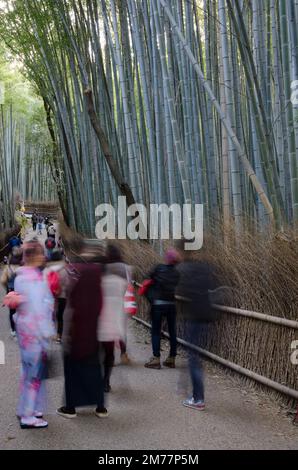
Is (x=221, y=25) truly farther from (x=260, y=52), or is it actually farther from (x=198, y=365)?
(x=198, y=365)

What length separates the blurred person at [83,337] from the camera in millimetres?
4242

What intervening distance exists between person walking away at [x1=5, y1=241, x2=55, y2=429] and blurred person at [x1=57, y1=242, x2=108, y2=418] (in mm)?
135

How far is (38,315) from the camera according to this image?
4.28m

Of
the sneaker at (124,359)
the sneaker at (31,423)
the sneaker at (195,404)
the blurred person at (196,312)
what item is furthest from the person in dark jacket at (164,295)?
the sneaker at (31,423)

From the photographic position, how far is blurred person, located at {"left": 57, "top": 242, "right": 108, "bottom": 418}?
4.24 meters

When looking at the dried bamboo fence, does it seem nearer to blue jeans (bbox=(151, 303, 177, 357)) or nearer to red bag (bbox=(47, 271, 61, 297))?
blue jeans (bbox=(151, 303, 177, 357))

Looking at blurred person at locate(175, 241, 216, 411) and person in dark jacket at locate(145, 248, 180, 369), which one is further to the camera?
person in dark jacket at locate(145, 248, 180, 369)

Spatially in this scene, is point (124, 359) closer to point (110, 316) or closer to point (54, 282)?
point (54, 282)

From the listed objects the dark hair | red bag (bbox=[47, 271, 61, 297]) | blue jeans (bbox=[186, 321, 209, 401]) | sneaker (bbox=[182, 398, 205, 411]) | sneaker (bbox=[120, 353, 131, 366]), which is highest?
the dark hair

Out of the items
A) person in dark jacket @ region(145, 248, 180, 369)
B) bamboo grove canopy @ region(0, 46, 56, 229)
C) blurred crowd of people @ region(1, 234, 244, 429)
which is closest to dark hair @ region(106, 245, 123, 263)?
person in dark jacket @ region(145, 248, 180, 369)

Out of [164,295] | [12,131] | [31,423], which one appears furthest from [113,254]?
[12,131]

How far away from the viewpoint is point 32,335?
4262mm

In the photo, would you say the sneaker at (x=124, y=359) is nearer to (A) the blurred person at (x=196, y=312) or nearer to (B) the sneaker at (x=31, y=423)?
(A) the blurred person at (x=196, y=312)

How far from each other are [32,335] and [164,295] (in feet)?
6.12
